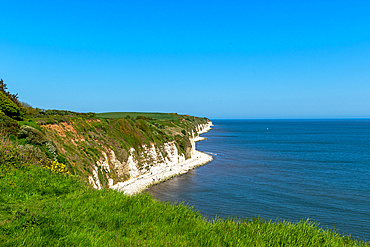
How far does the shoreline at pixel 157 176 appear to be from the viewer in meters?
33.4

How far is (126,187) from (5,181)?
2517 centimetres

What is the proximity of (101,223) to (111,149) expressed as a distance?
2909cm

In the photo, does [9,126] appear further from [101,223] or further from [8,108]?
[101,223]

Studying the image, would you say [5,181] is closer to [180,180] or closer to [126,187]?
[126,187]

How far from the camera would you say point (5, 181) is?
9617 millimetres

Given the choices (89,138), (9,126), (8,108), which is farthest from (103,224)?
(89,138)

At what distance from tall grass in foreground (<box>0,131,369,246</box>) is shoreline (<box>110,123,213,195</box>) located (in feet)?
54.9

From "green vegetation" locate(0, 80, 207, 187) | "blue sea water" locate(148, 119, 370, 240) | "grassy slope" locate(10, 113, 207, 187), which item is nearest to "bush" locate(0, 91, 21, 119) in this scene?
"green vegetation" locate(0, 80, 207, 187)

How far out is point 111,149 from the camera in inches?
1401

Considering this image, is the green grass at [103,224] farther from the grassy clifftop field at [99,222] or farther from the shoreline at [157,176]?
the shoreline at [157,176]

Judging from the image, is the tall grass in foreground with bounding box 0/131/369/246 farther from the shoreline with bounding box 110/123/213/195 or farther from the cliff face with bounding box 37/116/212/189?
the shoreline with bounding box 110/123/213/195

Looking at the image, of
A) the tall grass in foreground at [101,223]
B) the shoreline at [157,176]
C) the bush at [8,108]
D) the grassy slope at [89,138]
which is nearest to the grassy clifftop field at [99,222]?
the tall grass in foreground at [101,223]

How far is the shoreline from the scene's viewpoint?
33434mm

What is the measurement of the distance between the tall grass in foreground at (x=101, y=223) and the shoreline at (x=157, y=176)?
1674 cm
